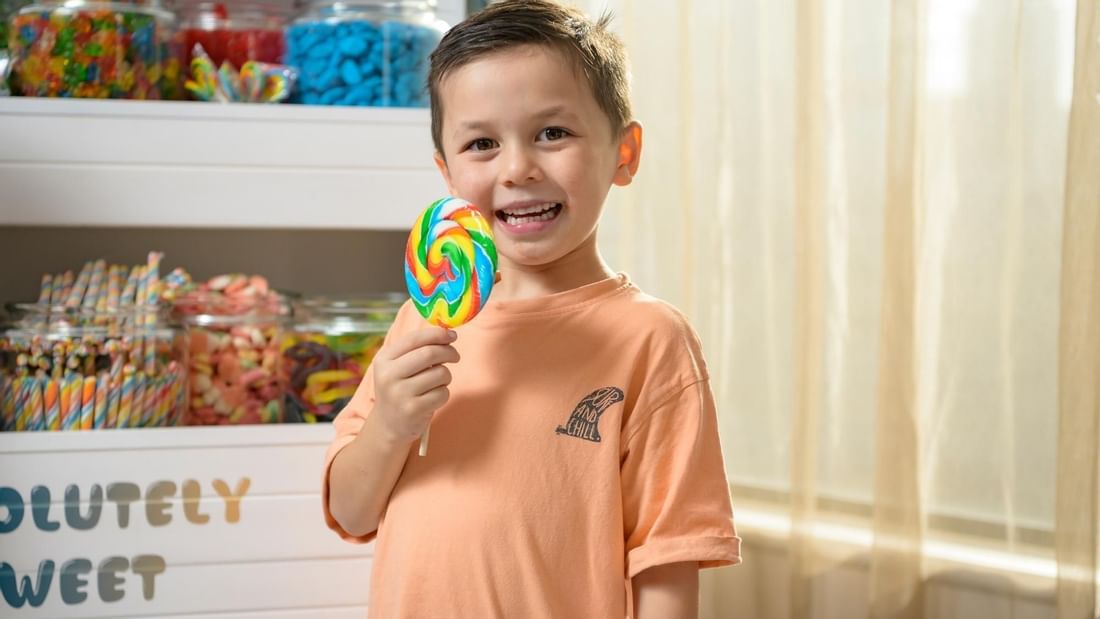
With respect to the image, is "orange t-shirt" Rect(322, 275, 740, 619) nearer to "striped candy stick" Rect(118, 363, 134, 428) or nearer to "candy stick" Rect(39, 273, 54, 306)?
"striped candy stick" Rect(118, 363, 134, 428)

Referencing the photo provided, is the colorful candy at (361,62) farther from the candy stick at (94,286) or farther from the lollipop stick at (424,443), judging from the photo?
the lollipop stick at (424,443)

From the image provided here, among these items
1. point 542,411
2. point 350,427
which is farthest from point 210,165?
point 542,411

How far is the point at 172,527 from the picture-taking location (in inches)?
63.7

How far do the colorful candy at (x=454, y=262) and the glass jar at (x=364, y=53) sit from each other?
1.87 ft

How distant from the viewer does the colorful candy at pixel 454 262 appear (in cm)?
120

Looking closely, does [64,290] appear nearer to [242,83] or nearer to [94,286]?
[94,286]

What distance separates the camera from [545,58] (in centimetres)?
122

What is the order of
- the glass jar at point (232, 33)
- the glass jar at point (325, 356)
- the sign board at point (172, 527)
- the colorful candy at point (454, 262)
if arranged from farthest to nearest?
the glass jar at point (232, 33), the glass jar at point (325, 356), the sign board at point (172, 527), the colorful candy at point (454, 262)

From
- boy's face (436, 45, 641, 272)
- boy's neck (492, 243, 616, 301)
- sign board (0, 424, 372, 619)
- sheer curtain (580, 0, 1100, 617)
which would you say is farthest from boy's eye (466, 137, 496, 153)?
sheer curtain (580, 0, 1100, 617)

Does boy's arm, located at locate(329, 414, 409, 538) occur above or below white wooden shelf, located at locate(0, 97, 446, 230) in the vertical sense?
below

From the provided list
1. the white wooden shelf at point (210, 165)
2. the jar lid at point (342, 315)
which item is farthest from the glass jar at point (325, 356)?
the white wooden shelf at point (210, 165)

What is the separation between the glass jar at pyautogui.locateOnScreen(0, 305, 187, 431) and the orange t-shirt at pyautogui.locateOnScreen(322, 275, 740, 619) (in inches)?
20.9

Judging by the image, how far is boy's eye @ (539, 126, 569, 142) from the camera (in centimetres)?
124

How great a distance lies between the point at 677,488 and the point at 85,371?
2.91ft
